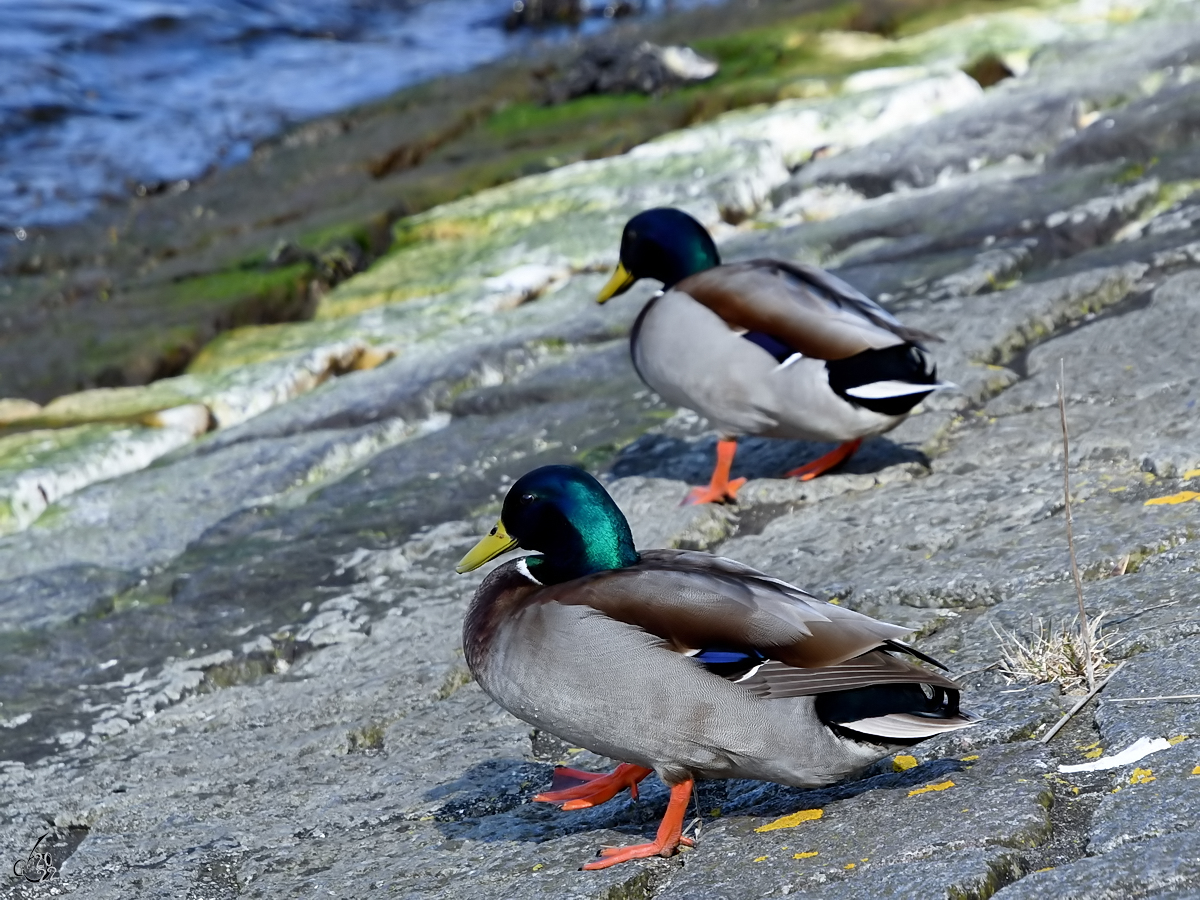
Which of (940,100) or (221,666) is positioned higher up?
(940,100)

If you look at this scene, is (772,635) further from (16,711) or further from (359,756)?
(16,711)

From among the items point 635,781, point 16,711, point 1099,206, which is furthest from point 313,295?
point 635,781

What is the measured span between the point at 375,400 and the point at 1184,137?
4242 mm

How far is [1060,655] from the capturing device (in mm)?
2980

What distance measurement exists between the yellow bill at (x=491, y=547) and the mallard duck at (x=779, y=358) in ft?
5.42

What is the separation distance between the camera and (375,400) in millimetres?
6586

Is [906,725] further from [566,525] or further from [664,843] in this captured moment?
[566,525]

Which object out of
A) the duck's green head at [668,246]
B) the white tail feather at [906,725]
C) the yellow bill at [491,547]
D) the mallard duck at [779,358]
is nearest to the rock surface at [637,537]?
the white tail feather at [906,725]

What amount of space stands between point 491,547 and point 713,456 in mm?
2270

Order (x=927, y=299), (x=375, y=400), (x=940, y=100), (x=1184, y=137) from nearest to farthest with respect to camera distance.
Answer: (x=927, y=299)
(x=375, y=400)
(x=1184, y=137)
(x=940, y=100)

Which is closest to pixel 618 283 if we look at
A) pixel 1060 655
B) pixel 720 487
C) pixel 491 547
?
pixel 720 487

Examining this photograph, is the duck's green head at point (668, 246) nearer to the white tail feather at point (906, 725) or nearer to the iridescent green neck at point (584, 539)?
the iridescent green neck at point (584, 539)

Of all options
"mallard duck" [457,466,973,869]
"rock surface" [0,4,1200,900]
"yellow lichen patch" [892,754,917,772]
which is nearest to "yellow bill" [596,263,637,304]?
"rock surface" [0,4,1200,900]

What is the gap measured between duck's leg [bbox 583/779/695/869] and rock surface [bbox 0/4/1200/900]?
3 centimetres
